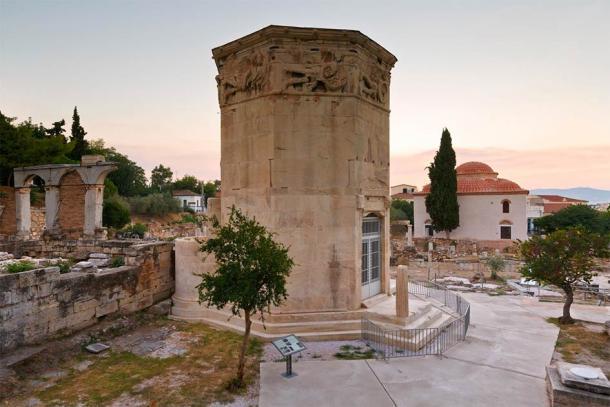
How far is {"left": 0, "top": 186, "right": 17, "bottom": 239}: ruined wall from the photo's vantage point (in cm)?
2581

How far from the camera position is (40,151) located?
3259 centimetres

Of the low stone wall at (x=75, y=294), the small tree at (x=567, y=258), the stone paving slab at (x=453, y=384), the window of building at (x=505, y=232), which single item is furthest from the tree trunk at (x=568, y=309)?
the window of building at (x=505, y=232)

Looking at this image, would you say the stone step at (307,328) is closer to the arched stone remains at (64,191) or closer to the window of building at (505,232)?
the arched stone remains at (64,191)

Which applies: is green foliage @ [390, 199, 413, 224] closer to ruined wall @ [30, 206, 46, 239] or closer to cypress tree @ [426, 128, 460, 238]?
cypress tree @ [426, 128, 460, 238]

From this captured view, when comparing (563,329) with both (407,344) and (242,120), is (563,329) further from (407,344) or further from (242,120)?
(242,120)

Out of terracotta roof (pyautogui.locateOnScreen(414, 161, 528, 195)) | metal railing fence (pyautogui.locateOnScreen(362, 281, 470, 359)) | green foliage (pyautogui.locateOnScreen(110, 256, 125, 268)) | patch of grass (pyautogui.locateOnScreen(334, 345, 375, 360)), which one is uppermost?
terracotta roof (pyautogui.locateOnScreen(414, 161, 528, 195))

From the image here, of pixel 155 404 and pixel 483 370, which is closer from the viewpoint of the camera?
pixel 155 404

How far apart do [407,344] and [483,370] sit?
6.09ft

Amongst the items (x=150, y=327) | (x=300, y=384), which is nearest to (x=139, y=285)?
(x=150, y=327)

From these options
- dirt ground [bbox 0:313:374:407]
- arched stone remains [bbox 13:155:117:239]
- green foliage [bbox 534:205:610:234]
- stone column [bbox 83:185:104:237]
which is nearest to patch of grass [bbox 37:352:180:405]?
dirt ground [bbox 0:313:374:407]

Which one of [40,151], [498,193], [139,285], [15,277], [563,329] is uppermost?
[40,151]

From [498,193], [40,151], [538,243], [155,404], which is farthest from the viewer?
[498,193]

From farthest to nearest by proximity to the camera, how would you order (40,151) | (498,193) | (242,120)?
1. (498,193)
2. (40,151)
3. (242,120)

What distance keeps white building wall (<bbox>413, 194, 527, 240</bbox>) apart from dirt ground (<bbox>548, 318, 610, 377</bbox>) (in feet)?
106
